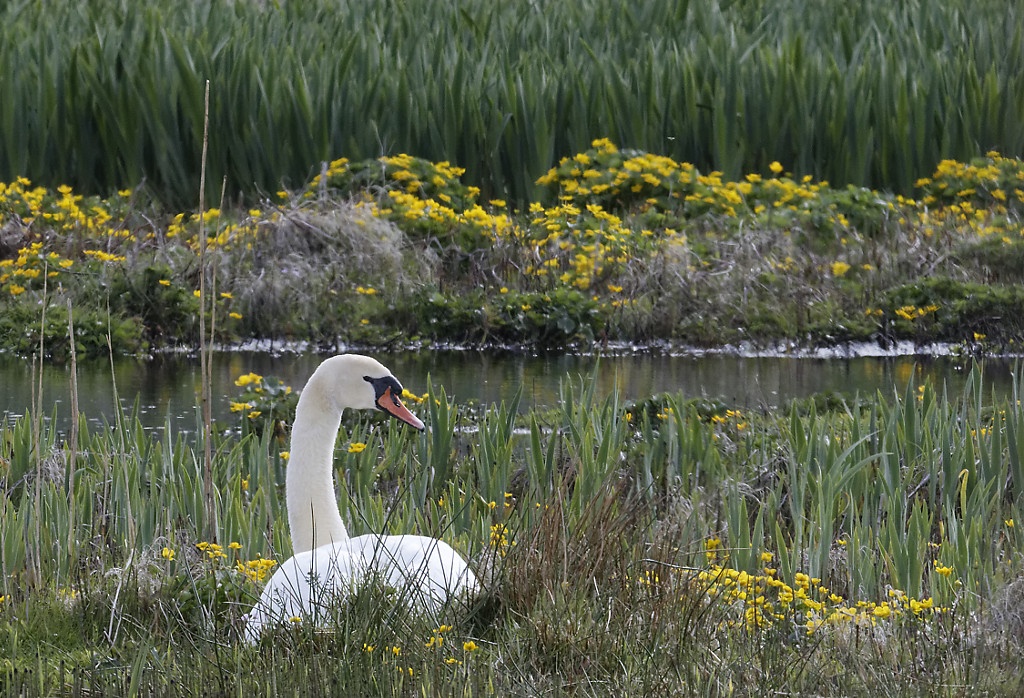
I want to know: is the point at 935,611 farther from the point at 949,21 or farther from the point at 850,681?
the point at 949,21

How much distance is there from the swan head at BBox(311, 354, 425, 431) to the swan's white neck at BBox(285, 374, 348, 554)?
2 cm

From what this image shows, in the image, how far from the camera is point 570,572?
3564mm

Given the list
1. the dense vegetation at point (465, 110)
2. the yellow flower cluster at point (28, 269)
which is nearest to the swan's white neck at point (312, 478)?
the yellow flower cluster at point (28, 269)

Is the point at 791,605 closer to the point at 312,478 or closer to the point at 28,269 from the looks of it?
the point at 312,478

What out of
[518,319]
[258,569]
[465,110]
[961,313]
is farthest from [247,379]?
[465,110]

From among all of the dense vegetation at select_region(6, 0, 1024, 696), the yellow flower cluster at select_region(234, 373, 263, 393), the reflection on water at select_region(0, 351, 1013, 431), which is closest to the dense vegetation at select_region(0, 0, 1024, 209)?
the dense vegetation at select_region(6, 0, 1024, 696)

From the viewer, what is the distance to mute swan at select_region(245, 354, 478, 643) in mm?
3418

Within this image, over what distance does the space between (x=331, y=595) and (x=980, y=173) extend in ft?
28.7

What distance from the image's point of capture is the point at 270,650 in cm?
322

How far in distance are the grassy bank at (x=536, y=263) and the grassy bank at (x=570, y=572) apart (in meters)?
3.72

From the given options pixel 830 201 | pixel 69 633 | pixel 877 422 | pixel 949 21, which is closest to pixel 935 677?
pixel 69 633

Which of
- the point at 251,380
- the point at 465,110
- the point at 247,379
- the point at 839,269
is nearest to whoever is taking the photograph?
the point at 247,379

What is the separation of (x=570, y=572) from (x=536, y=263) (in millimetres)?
6161

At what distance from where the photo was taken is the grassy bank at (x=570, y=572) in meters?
3.17
